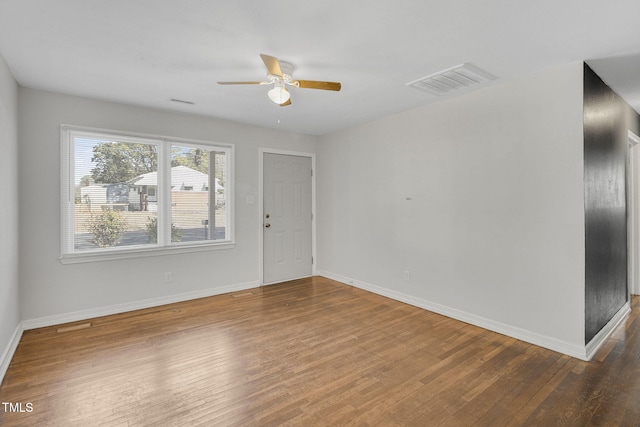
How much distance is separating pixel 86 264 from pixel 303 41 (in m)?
3.36

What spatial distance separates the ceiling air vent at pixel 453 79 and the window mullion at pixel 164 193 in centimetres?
308

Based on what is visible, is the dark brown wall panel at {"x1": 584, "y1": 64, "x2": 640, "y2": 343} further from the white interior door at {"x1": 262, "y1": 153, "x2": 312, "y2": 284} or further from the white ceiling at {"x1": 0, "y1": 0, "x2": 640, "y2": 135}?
the white interior door at {"x1": 262, "y1": 153, "x2": 312, "y2": 284}

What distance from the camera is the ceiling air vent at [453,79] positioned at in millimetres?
2730

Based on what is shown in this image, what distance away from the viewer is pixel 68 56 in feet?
8.21

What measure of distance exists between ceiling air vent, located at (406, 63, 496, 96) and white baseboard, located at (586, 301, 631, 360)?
99.8 inches

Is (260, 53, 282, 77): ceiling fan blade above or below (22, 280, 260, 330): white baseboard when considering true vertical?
above

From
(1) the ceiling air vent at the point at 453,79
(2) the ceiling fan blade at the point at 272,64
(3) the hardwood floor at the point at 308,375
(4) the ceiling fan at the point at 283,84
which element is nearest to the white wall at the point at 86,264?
(3) the hardwood floor at the point at 308,375

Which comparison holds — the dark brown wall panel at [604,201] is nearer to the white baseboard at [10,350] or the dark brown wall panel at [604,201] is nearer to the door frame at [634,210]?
the door frame at [634,210]

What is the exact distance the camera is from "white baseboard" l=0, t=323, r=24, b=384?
2334mm

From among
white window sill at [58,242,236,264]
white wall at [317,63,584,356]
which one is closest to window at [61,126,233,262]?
white window sill at [58,242,236,264]

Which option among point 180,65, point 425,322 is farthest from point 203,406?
point 180,65

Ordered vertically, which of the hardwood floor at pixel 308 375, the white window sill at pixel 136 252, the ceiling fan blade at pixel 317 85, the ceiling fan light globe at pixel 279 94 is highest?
the ceiling fan blade at pixel 317 85

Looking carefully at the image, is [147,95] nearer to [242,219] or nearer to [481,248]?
[242,219]

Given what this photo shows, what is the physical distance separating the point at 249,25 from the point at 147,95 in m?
1.96
